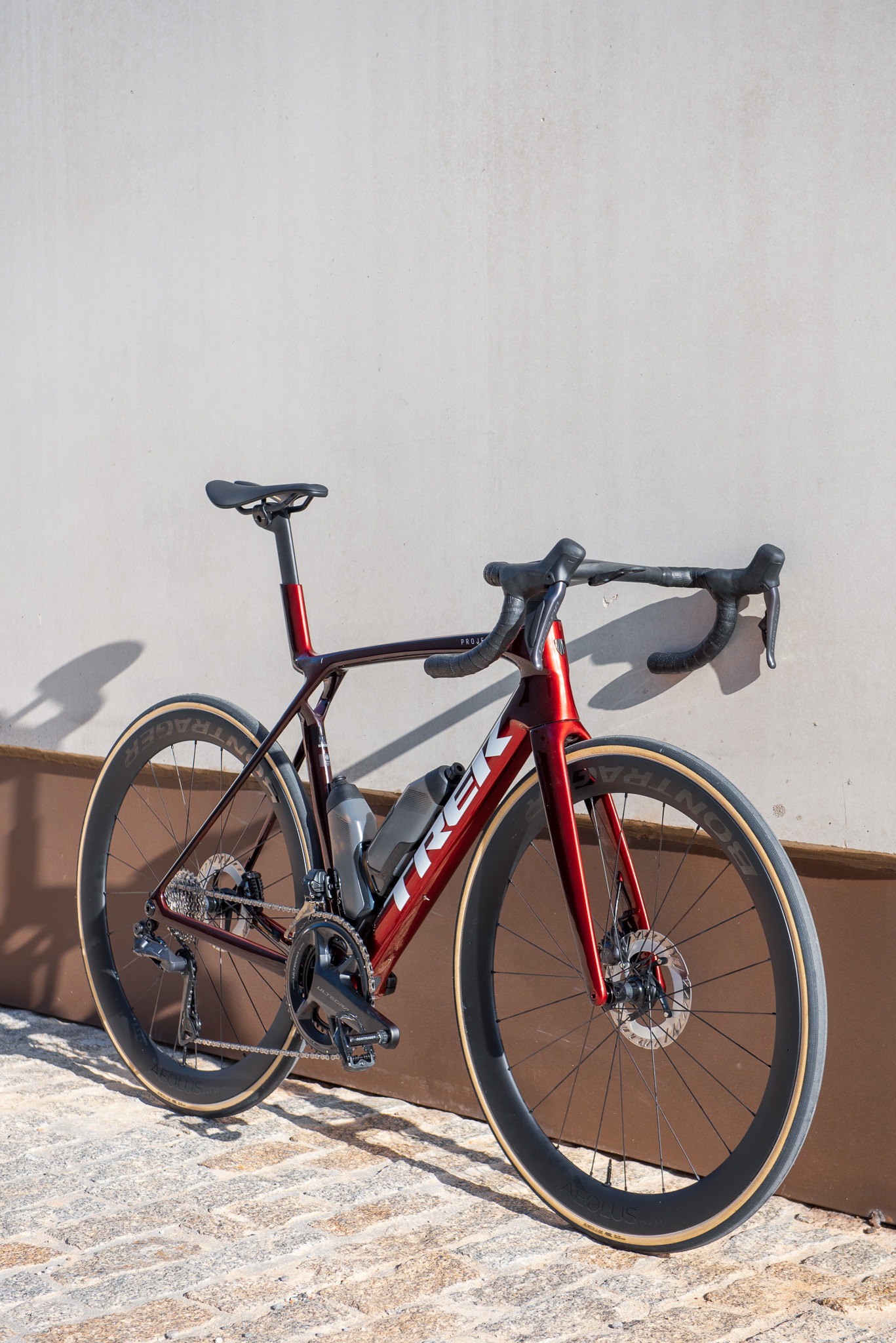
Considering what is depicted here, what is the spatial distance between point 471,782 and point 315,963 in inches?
22.5

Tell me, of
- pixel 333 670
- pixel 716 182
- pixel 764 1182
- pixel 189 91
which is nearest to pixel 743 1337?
pixel 764 1182

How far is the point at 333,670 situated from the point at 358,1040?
2.70 feet

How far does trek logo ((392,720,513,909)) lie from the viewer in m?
2.61

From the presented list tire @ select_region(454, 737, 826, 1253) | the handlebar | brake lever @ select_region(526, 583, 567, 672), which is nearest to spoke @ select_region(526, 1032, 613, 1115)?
tire @ select_region(454, 737, 826, 1253)

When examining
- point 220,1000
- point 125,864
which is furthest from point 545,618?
point 125,864

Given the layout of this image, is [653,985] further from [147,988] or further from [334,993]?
[147,988]

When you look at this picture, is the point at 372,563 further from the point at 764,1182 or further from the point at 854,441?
the point at 764,1182

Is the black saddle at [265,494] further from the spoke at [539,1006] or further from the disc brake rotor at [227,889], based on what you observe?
the spoke at [539,1006]

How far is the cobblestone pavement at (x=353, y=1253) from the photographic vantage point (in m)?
2.25

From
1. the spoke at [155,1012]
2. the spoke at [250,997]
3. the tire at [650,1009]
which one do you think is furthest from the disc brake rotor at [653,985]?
the spoke at [155,1012]

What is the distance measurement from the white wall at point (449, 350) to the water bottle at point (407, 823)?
1.41ft

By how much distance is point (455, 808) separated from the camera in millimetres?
2666

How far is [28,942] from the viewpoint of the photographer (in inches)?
166

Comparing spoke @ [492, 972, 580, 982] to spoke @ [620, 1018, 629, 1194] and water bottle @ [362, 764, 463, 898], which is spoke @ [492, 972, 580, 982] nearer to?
spoke @ [620, 1018, 629, 1194]
